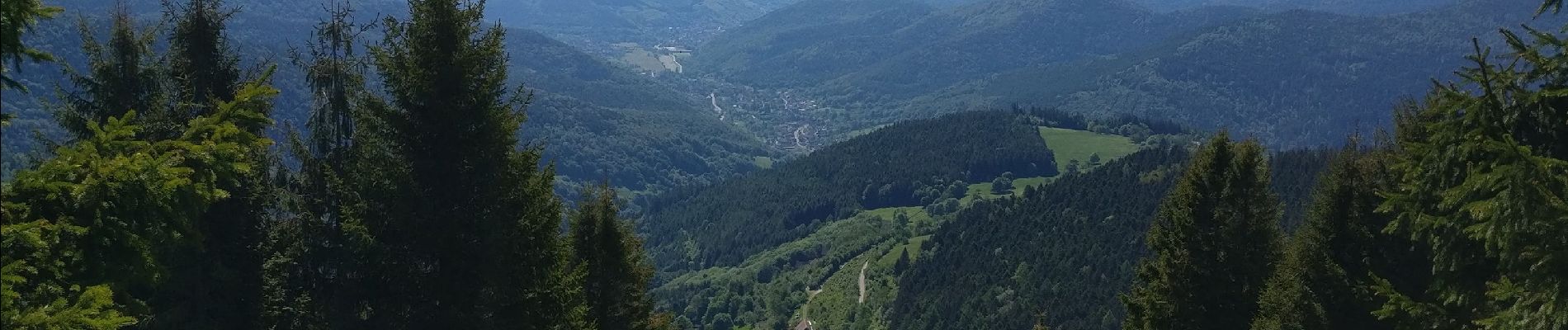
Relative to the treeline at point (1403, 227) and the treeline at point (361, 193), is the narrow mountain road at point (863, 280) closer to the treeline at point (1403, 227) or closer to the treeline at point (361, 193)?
the treeline at point (1403, 227)

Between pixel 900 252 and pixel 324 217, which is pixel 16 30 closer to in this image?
pixel 324 217

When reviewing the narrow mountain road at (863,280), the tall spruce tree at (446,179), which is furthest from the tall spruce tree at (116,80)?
the narrow mountain road at (863,280)

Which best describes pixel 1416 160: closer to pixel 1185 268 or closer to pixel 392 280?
pixel 1185 268

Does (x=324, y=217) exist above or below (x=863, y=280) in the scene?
below

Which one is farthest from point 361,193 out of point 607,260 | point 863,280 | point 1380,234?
point 863,280

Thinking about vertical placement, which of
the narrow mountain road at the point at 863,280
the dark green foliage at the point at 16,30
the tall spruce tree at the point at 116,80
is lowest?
the dark green foliage at the point at 16,30
